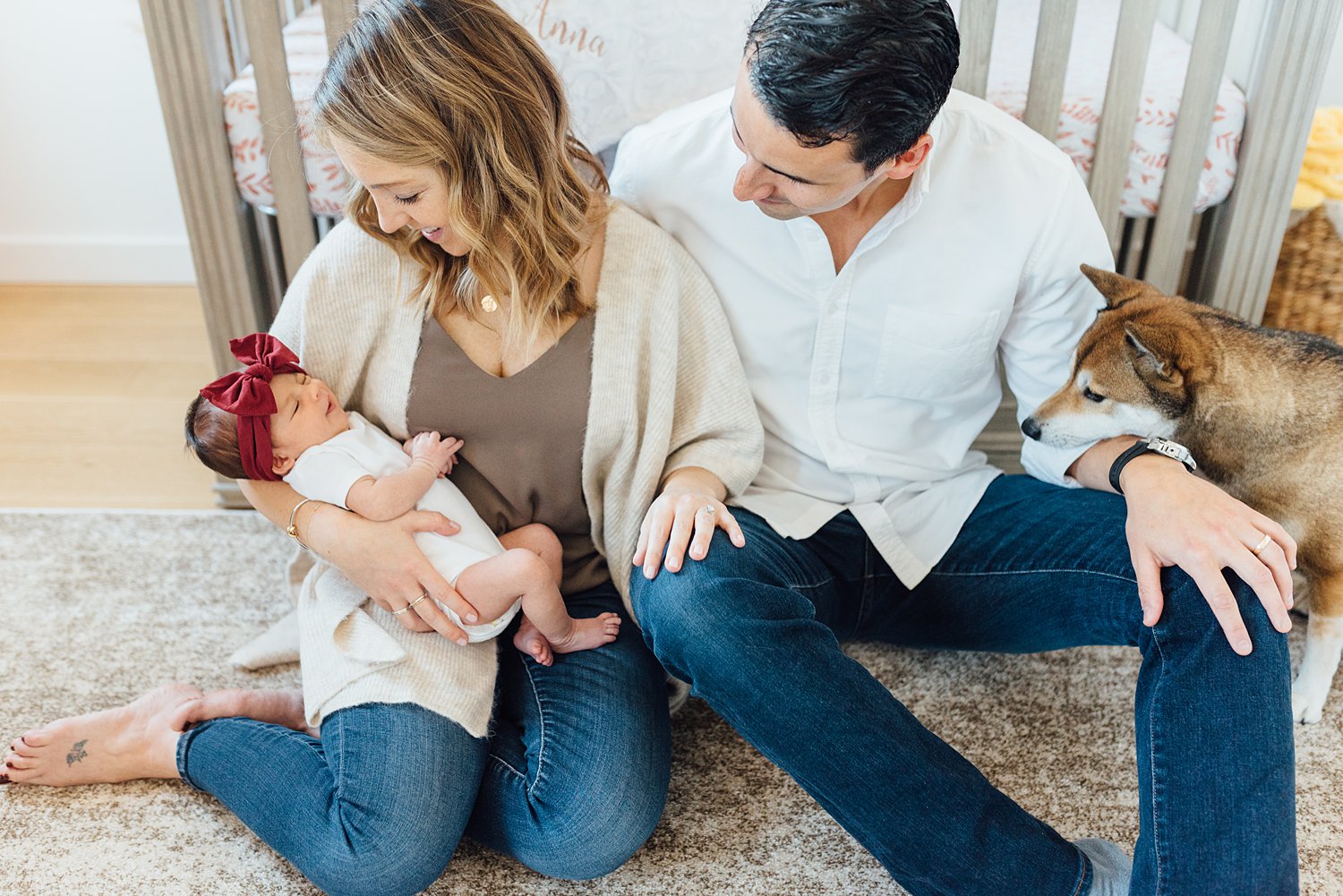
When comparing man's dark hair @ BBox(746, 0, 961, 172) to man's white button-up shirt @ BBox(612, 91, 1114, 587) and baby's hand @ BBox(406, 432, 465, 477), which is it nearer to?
man's white button-up shirt @ BBox(612, 91, 1114, 587)

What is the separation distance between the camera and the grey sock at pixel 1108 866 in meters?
1.03

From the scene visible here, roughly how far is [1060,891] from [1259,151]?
105cm

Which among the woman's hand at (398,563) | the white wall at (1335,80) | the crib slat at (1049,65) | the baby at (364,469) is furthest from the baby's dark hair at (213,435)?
the white wall at (1335,80)

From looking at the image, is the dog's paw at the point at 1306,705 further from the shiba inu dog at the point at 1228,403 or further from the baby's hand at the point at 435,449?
the baby's hand at the point at 435,449

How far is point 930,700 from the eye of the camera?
1423mm

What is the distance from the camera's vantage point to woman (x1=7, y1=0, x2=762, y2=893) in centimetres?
108

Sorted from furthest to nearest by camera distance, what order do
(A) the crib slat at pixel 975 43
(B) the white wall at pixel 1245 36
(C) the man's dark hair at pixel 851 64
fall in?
(B) the white wall at pixel 1245 36 → (A) the crib slat at pixel 975 43 → (C) the man's dark hair at pixel 851 64

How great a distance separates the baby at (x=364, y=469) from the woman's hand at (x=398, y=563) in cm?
1

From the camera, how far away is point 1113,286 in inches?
48.8

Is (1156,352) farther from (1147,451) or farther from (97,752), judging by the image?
(97,752)

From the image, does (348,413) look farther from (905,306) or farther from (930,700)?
(930,700)

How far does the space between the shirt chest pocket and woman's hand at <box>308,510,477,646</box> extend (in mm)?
556

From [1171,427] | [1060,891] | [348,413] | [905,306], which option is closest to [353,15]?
[348,413]

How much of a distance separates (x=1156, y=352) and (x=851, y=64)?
1.70 ft
